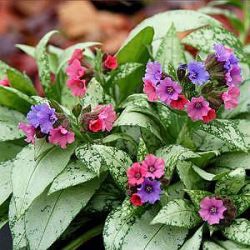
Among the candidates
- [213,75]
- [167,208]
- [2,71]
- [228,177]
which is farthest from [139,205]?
[2,71]

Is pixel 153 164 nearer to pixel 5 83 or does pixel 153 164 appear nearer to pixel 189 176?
pixel 189 176

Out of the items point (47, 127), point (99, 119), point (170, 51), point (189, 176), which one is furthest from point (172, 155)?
point (170, 51)

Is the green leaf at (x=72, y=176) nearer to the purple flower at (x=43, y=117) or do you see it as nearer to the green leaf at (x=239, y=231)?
the purple flower at (x=43, y=117)

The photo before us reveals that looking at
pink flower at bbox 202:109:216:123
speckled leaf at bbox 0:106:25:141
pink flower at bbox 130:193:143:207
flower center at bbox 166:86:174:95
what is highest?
flower center at bbox 166:86:174:95

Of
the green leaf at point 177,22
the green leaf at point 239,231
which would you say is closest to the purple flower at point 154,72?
the green leaf at point 239,231

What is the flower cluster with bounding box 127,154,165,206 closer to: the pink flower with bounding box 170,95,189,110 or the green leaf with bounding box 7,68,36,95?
the pink flower with bounding box 170,95,189,110

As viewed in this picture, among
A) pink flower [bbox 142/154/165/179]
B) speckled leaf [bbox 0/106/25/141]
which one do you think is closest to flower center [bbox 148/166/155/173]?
pink flower [bbox 142/154/165/179]

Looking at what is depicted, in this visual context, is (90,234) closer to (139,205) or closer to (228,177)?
(139,205)
